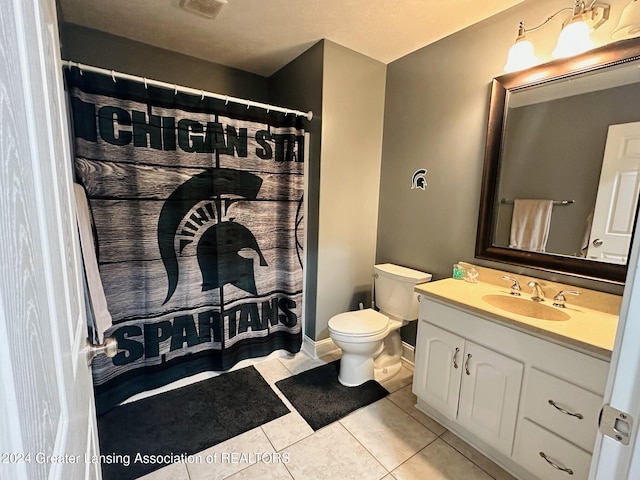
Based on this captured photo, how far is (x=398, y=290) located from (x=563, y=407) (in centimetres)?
113

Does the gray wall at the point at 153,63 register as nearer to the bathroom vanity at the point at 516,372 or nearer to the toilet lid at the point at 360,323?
the toilet lid at the point at 360,323

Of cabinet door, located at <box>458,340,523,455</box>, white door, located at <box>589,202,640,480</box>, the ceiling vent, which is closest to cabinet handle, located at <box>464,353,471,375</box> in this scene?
cabinet door, located at <box>458,340,523,455</box>

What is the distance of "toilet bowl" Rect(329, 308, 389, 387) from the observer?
6.50 feet

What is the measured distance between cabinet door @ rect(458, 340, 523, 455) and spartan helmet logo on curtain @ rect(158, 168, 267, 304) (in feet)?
4.95

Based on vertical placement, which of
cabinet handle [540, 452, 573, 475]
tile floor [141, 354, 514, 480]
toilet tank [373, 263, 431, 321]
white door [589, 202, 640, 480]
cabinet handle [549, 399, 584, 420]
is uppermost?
white door [589, 202, 640, 480]

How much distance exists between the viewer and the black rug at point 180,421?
1499mm

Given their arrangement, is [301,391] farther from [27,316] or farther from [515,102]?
[515,102]

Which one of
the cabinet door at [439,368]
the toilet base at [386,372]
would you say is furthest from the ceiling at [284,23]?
the toilet base at [386,372]

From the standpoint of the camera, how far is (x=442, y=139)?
210cm

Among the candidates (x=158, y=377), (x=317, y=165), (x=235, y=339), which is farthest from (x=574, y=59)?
(x=158, y=377)

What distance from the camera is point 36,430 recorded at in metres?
0.30

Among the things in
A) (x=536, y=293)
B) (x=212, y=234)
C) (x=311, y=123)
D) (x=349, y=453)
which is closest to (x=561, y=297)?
(x=536, y=293)

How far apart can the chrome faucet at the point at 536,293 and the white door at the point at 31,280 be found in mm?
1922

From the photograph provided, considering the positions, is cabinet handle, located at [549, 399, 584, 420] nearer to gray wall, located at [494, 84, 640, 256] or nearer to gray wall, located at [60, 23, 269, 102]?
gray wall, located at [494, 84, 640, 256]
